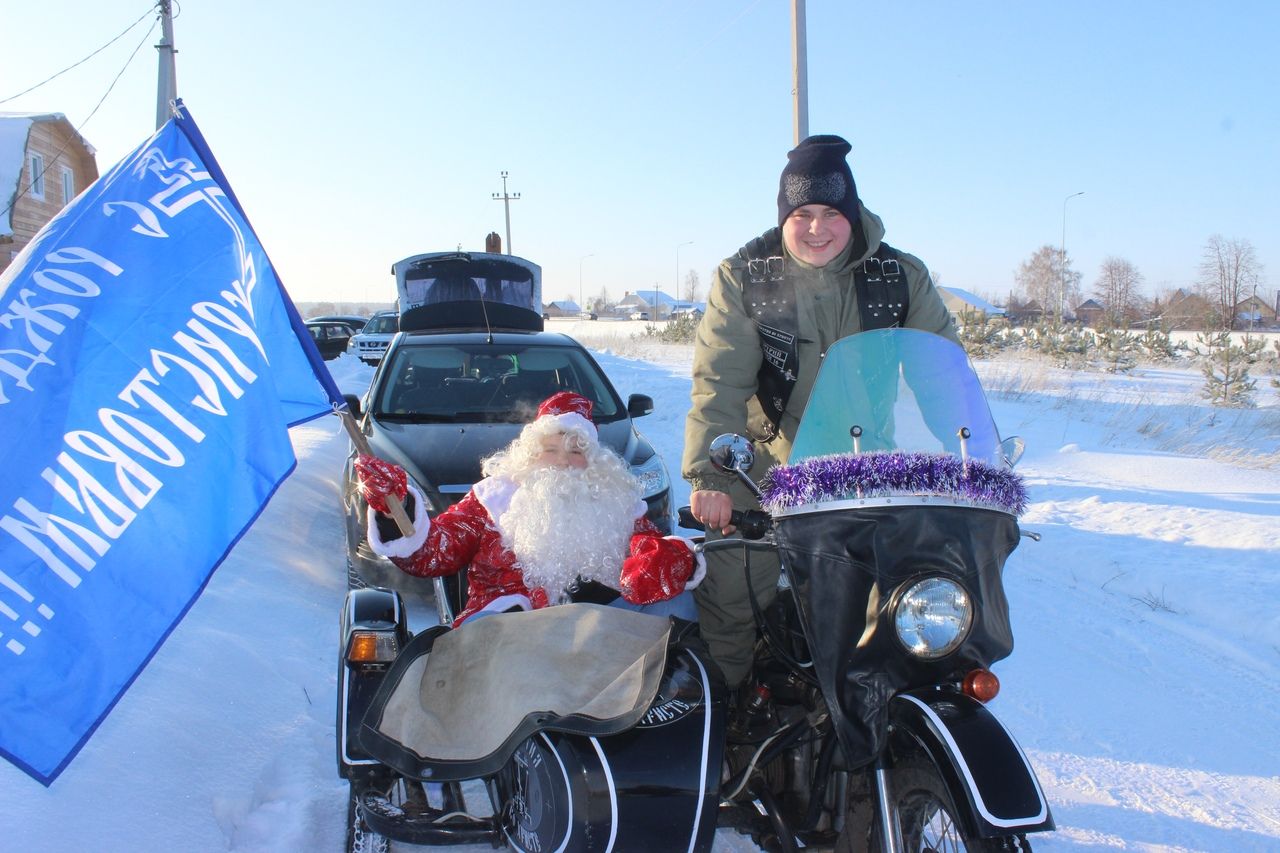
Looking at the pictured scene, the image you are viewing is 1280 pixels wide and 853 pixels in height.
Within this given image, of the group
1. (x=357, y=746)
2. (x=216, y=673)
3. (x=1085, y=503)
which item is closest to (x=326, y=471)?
(x=216, y=673)

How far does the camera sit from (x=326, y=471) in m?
7.83

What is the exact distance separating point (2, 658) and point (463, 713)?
1.02 meters

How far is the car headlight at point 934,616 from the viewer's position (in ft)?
6.14

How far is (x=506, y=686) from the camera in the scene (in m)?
2.23

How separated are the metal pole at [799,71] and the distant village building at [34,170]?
16381 mm

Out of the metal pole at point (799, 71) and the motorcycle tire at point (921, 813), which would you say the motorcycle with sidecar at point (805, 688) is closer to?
the motorcycle tire at point (921, 813)

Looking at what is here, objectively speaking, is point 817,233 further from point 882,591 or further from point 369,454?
point 369,454

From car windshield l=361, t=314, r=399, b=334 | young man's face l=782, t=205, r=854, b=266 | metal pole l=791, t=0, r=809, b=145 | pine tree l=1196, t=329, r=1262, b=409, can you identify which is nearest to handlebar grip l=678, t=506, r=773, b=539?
young man's face l=782, t=205, r=854, b=266

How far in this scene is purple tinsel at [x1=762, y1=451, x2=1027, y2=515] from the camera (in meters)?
1.91

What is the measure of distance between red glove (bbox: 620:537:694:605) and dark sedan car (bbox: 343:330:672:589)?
246 cm

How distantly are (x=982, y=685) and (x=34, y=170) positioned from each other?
28.7 metres

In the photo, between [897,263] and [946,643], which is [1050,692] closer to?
[897,263]

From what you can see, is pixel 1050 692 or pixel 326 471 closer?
pixel 1050 692

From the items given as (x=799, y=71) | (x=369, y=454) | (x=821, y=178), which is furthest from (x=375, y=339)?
(x=821, y=178)
